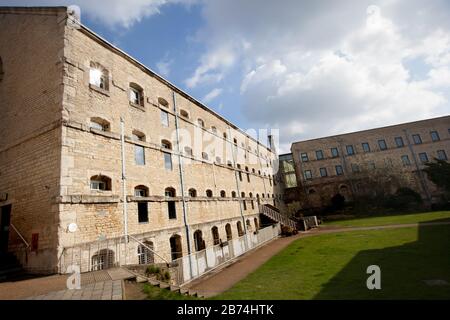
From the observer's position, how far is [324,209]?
35.8m

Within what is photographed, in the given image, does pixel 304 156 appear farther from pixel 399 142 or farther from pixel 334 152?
pixel 399 142

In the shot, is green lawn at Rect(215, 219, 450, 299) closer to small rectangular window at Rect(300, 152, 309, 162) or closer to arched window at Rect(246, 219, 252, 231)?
arched window at Rect(246, 219, 252, 231)

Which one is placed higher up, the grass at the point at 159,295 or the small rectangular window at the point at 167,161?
the small rectangular window at the point at 167,161

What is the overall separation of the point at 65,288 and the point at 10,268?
15.1 ft

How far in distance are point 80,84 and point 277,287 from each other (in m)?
11.8

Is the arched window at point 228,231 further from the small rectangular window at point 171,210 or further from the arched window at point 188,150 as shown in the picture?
the arched window at point 188,150

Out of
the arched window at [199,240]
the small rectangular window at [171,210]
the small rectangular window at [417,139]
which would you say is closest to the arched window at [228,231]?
the arched window at [199,240]

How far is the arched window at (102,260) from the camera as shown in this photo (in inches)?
354

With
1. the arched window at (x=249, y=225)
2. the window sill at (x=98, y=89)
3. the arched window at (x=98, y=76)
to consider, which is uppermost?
the arched window at (x=98, y=76)

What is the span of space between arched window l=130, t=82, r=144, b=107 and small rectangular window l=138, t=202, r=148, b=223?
620 centimetres

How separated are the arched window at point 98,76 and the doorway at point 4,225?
6908 mm

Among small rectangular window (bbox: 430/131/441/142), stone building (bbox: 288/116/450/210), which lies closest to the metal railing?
stone building (bbox: 288/116/450/210)

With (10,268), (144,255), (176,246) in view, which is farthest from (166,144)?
(10,268)

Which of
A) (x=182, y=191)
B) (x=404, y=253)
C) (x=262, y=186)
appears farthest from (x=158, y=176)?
(x=262, y=186)
